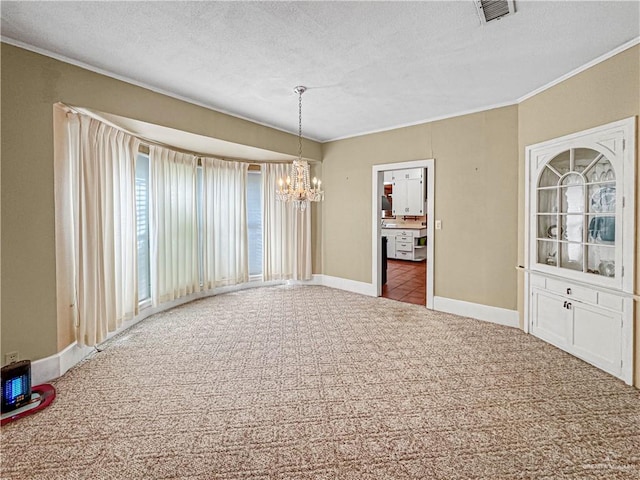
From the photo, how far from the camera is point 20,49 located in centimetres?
244

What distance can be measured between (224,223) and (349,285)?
8.15 feet

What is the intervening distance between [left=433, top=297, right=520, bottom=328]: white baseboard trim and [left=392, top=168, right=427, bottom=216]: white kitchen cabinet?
15.7 ft

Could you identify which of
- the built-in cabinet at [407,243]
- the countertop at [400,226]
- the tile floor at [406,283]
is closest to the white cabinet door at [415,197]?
the countertop at [400,226]

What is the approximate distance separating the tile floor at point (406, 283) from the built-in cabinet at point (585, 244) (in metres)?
1.86

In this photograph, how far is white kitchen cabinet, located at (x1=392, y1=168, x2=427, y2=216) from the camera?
349 inches

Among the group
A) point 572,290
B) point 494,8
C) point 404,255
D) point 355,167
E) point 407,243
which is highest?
point 494,8

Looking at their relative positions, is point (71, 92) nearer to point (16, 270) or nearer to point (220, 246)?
point (16, 270)

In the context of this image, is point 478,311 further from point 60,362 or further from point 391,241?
point 391,241

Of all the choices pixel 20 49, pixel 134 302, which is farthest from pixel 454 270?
pixel 20 49

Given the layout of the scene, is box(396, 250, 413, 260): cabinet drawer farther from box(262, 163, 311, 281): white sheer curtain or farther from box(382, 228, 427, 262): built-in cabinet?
box(262, 163, 311, 281): white sheer curtain

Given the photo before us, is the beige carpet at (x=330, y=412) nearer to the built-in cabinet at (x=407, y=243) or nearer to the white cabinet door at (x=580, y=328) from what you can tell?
the white cabinet door at (x=580, y=328)

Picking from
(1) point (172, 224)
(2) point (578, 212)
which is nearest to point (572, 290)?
(2) point (578, 212)

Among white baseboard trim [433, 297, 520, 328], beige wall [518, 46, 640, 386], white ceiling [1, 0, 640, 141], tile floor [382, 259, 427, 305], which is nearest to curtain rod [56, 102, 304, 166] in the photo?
white ceiling [1, 0, 640, 141]

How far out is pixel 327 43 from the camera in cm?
247
